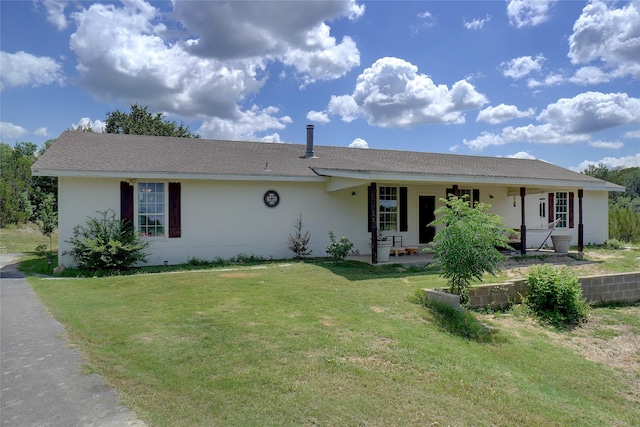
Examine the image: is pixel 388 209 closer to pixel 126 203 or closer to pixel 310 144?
pixel 310 144

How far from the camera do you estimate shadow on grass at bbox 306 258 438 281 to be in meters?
9.74

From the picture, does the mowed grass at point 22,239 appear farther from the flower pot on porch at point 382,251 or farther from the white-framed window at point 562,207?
the white-framed window at point 562,207

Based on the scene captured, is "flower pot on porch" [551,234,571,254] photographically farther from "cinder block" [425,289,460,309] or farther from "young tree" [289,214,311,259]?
"cinder block" [425,289,460,309]

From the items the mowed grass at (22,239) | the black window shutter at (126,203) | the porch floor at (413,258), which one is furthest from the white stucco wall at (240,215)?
the mowed grass at (22,239)

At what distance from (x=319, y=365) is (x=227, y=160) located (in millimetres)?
10322

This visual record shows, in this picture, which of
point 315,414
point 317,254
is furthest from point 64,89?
point 315,414

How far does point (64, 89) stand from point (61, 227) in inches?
370

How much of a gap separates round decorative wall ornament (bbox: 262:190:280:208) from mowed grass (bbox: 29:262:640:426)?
5493 mm

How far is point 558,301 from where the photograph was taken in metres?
7.44

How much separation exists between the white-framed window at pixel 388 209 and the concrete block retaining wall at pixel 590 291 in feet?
22.1

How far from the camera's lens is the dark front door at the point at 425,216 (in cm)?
1523

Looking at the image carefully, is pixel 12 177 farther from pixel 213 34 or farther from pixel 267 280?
pixel 267 280

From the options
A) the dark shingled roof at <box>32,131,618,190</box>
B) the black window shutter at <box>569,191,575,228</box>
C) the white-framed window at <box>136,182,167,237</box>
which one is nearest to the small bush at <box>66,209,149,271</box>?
the white-framed window at <box>136,182,167,237</box>

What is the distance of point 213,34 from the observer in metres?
13.5
